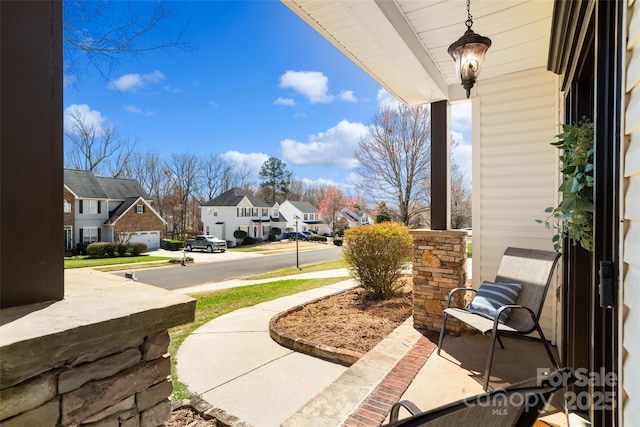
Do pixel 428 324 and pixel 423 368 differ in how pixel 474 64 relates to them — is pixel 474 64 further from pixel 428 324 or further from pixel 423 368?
pixel 428 324

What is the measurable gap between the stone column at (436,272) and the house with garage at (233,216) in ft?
84.7

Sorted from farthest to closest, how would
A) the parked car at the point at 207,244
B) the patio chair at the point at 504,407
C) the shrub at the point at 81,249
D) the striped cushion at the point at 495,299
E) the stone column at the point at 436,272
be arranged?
the parked car at the point at 207,244, the shrub at the point at 81,249, the stone column at the point at 436,272, the striped cushion at the point at 495,299, the patio chair at the point at 504,407

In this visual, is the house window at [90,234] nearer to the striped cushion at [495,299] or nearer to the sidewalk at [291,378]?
the sidewalk at [291,378]

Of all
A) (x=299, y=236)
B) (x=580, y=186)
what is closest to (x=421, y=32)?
(x=580, y=186)

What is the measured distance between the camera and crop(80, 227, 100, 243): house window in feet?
60.9

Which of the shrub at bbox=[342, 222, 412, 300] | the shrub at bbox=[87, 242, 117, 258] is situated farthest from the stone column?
the shrub at bbox=[87, 242, 117, 258]

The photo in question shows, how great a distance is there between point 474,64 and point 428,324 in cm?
268

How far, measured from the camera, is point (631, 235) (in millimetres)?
883

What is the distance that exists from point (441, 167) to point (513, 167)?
74 centimetres

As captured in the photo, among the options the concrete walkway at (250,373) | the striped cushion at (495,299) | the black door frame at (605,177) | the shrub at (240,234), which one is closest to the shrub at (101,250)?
the shrub at (240,234)

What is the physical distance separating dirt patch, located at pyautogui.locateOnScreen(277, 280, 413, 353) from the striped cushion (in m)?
1.14

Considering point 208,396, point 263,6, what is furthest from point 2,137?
point 263,6

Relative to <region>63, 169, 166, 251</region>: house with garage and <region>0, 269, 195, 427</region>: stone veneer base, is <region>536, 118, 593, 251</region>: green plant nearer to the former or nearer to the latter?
<region>0, 269, 195, 427</region>: stone veneer base

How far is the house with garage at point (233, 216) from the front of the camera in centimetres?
2781
